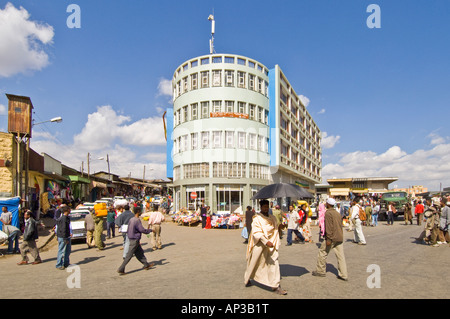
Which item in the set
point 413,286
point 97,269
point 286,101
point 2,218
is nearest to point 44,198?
point 2,218

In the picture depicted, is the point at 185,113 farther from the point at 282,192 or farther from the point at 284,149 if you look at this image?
the point at 282,192

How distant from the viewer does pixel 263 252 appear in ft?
20.5

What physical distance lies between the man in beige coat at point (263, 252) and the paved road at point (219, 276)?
0.97 feet

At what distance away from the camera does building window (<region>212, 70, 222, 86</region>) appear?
33344 millimetres

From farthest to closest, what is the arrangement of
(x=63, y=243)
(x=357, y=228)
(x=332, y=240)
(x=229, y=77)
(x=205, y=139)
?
(x=229, y=77), (x=205, y=139), (x=357, y=228), (x=63, y=243), (x=332, y=240)

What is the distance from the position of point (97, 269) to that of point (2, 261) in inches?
162

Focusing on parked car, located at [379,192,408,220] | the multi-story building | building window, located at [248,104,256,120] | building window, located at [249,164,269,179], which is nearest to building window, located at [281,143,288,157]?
the multi-story building

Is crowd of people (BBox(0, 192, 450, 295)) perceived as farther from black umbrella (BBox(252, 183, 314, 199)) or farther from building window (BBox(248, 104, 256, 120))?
building window (BBox(248, 104, 256, 120))

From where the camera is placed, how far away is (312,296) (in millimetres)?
5742

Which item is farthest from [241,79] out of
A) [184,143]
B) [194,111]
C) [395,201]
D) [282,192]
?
[282,192]

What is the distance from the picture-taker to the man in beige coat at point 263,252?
19.9ft

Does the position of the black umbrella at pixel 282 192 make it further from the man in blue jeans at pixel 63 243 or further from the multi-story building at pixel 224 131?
the multi-story building at pixel 224 131

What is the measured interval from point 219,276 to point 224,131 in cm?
2613
